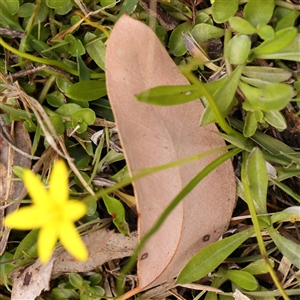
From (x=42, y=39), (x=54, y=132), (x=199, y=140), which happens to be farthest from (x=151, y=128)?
(x=42, y=39)

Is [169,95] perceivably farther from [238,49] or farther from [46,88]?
[46,88]

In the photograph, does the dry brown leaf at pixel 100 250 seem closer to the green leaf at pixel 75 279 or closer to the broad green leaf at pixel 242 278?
the green leaf at pixel 75 279

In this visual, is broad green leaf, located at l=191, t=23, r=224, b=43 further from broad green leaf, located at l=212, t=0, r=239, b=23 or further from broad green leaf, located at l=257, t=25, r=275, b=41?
broad green leaf, located at l=257, t=25, r=275, b=41

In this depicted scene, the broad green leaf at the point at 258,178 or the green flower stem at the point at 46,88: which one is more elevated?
the green flower stem at the point at 46,88

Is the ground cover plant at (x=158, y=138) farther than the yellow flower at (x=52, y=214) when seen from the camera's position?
Yes

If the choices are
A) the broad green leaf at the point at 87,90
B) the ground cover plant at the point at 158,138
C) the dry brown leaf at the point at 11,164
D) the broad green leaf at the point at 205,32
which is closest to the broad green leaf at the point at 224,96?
the ground cover plant at the point at 158,138

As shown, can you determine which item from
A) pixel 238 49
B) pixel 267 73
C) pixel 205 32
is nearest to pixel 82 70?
pixel 205 32

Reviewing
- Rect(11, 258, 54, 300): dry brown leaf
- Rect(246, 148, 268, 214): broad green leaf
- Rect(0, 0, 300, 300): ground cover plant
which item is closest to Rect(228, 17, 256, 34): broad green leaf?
Rect(0, 0, 300, 300): ground cover plant

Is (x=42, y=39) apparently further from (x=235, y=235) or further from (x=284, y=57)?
(x=235, y=235)
